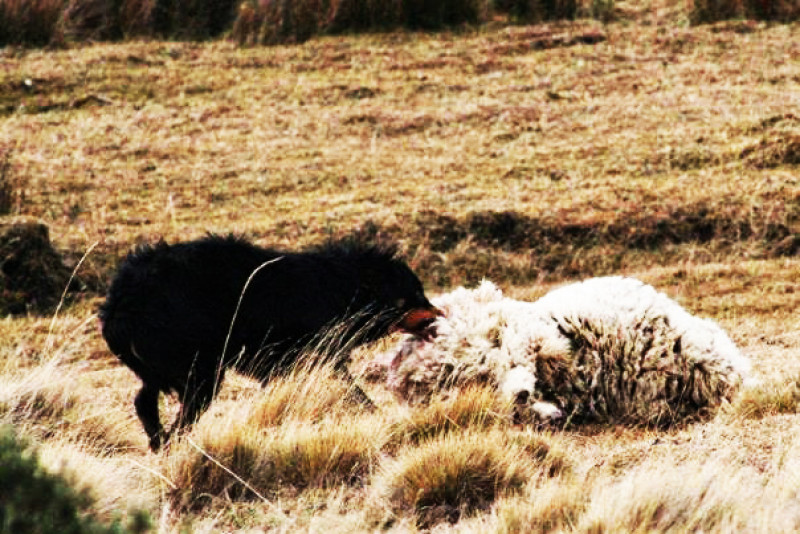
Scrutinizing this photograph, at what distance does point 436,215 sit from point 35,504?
27.3 ft

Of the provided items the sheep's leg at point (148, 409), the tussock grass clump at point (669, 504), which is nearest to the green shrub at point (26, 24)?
the sheep's leg at point (148, 409)

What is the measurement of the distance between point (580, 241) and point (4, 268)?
5041 mm

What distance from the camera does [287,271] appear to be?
17.7 feet

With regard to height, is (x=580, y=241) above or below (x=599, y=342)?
below

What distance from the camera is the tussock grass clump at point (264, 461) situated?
4035mm

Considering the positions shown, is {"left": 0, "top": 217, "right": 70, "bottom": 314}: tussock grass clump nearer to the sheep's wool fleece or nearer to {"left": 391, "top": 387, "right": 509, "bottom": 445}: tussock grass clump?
the sheep's wool fleece

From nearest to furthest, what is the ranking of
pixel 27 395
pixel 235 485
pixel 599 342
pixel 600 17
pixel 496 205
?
pixel 235 485 → pixel 27 395 → pixel 599 342 → pixel 496 205 → pixel 600 17

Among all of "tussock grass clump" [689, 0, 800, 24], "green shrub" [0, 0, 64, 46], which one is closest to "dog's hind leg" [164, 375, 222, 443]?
"green shrub" [0, 0, 64, 46]

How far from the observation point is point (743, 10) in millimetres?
17016

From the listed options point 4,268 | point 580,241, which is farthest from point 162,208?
point 580,241

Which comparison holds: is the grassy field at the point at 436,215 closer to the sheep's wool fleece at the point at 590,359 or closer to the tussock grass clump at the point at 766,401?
the tussock grass clump at the point at 766,401

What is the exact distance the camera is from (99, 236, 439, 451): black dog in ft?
15.6

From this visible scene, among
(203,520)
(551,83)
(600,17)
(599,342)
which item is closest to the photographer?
(203,520)

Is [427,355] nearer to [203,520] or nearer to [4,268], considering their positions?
[203,520]
